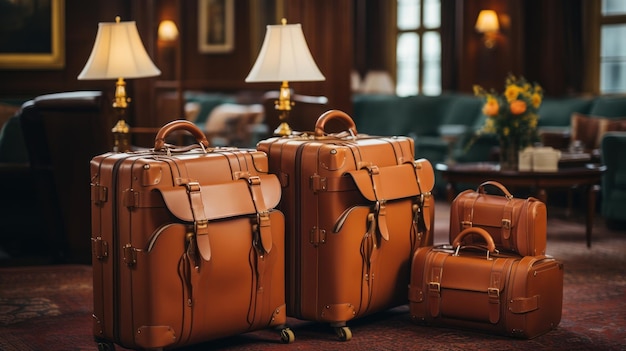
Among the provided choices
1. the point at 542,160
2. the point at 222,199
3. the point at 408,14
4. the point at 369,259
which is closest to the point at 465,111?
the point at 408,14

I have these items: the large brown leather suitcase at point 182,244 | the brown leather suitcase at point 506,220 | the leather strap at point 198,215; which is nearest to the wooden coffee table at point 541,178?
the brown leather suitcase at point 506,220

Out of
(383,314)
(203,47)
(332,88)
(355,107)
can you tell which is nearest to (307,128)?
(332,88)

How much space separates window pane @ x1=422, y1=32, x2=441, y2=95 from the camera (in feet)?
41.5

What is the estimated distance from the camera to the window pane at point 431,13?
12.6 meters

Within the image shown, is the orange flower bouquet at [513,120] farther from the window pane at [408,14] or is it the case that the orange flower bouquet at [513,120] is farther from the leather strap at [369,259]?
the window pane at [408,14]

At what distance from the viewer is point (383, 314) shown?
479 centimetres

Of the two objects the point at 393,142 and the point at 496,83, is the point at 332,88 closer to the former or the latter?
the point at 496,83

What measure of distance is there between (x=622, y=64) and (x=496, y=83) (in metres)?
1.38

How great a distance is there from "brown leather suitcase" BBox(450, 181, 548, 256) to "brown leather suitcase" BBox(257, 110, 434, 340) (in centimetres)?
32

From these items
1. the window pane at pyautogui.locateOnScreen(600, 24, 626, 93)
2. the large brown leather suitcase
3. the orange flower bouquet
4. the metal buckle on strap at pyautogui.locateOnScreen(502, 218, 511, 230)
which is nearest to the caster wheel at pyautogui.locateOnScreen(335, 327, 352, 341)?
the large brown leather suitcase

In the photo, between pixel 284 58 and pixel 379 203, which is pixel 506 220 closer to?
pixel 379 203

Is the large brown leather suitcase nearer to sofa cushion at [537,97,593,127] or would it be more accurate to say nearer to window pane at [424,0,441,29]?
sofa cushion at [537,97,593,127]

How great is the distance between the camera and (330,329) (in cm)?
446

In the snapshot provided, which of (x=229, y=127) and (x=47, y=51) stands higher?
(x=47, y=51)
